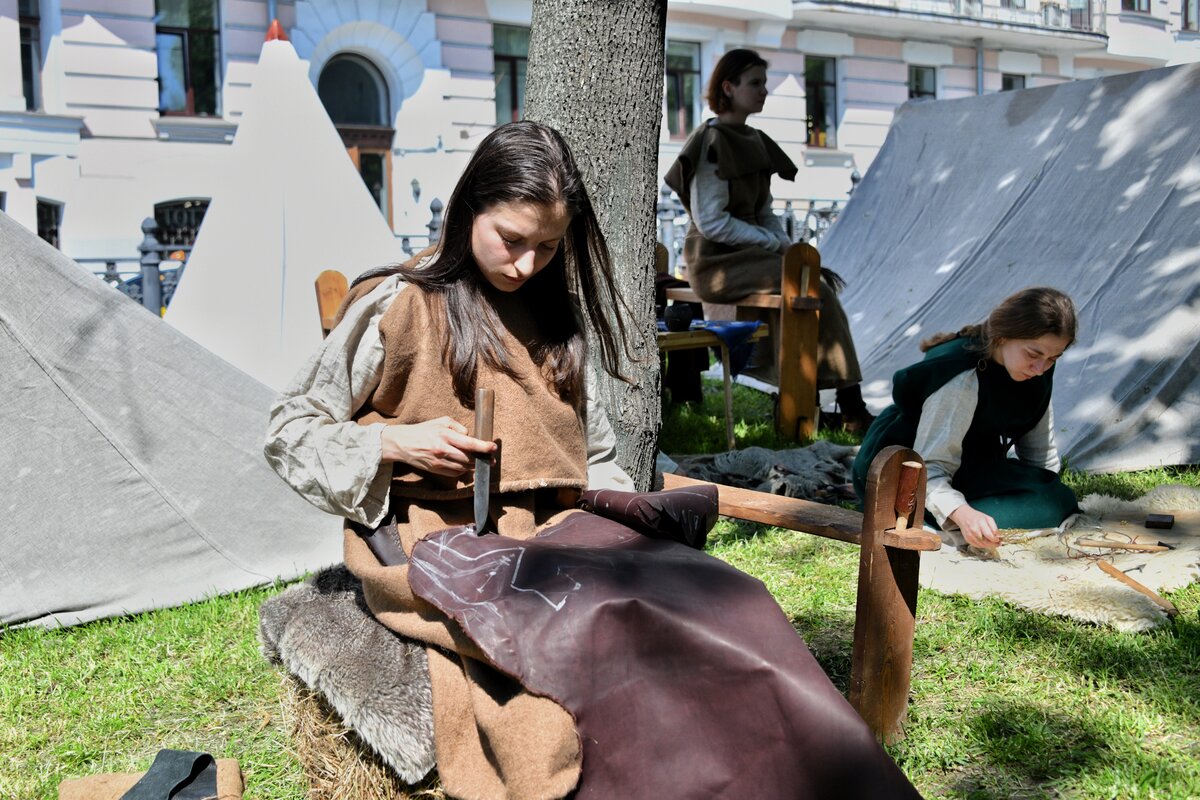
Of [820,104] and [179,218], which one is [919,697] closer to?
[179,218]

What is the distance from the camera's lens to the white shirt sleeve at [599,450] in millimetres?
2346

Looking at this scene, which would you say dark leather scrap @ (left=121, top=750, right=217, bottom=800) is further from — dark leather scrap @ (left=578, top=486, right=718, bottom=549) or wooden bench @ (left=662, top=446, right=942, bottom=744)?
wooden bench @ (left=662, top=446, right=942, bottom=744)

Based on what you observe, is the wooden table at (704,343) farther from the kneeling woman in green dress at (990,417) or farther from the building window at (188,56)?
the building window at (188,56)

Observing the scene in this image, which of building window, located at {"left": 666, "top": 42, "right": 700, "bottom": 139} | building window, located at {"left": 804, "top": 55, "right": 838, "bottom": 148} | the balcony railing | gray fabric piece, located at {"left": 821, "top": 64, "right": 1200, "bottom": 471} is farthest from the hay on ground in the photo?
building window, located at {"left": 804, "top": 55, "right": 838, "bottom": 148}

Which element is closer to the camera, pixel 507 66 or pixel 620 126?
pixel 620 126

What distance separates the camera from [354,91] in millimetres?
16984

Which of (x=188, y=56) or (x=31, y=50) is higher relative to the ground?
(x=188, y=56)

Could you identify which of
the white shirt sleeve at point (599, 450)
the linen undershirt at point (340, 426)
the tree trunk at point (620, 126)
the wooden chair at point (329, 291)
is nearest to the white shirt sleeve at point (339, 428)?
the linen undershirt at point (340, 426)

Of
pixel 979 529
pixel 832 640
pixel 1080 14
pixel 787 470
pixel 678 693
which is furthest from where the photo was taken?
pixel 1080 14

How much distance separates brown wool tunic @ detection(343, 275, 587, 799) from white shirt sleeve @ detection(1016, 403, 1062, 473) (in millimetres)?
2270

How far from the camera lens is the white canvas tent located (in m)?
4.90

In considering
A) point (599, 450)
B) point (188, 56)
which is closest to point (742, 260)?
point (599, 450)

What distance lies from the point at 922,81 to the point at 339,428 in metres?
22.4

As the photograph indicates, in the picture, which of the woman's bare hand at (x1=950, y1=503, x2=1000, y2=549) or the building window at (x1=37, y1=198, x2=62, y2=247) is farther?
the building window at (x1=37, y1=198, x2=62, y2=247)
